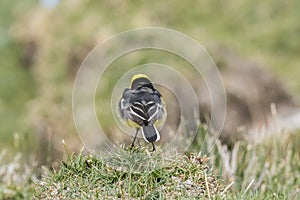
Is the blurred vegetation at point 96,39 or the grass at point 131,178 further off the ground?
the blurred vegetation at point 96,39

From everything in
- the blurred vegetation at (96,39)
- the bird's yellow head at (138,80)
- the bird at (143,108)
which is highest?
the blurred vegetation at (96,39)

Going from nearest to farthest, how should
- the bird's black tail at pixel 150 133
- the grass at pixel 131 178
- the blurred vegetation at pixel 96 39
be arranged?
the bird's black tail at pixel 150 133, the grass at pixel 131 178, the blurred vegetation at pixel 96 39

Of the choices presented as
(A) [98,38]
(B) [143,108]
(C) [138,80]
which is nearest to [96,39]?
(A) [98,38]

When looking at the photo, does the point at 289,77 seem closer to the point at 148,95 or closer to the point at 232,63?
the point at 232,63

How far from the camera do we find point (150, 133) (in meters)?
3.49

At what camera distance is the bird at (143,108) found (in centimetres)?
354


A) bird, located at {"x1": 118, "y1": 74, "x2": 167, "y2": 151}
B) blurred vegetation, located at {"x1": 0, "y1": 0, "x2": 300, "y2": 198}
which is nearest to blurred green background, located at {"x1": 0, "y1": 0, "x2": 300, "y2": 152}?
blurred vegetation, located at {"x1": 0, "y1": 0, "x2": 300, "y2": 198}

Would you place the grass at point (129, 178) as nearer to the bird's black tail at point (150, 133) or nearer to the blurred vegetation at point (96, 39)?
the bird's black tail at point (150, 133)

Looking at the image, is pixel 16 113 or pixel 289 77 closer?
pixel 289 77

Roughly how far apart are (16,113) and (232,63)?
8.06 meters

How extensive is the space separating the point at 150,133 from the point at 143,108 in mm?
155

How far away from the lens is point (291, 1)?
60.2 feet

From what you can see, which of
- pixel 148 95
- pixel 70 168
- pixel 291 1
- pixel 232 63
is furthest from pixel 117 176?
pixel 291 1

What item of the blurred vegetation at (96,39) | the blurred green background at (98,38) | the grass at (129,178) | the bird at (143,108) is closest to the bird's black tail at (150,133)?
the bird at (143,108)
